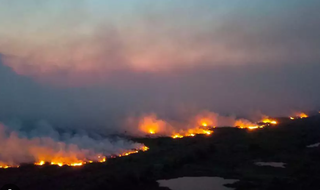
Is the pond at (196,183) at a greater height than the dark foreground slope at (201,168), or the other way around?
the dark foreground slope at (201,168)

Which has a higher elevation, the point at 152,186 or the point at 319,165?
the point at 319,165

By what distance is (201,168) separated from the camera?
59.1m

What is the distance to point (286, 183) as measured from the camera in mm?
46688

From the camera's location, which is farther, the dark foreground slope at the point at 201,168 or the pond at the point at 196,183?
the dark foreground slope at the point at 201,168

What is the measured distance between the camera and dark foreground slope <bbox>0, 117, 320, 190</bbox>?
47.5 m

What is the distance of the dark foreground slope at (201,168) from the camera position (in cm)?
4750

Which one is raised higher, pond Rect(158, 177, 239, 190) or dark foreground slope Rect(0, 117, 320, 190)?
dark foreground slope Rect(0, 117, 320, 190)

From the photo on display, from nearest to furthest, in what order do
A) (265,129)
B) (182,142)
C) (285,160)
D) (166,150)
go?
(285,160), (166,150), (182,142), (265,129)

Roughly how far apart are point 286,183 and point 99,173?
2625 cm

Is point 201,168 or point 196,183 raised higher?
point 201,168

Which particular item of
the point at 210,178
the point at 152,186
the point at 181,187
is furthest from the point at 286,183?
the point at 152,186

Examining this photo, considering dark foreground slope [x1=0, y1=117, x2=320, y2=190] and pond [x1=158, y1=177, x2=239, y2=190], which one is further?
dark foreground slope [x1=0, y1=117, x2=320, y2=190]

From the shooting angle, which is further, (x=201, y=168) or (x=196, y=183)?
(x=201, y=168)

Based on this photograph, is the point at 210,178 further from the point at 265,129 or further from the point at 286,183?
the point at 265,129
